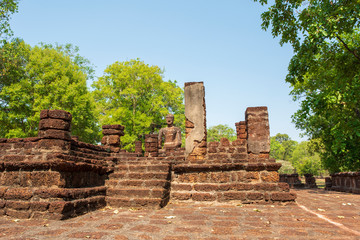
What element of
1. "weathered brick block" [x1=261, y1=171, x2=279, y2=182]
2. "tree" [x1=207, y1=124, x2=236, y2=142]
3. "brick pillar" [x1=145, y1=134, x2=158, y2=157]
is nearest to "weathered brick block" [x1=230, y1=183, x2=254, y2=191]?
"weathered brick block" [x1=261, y1=171, x2=279, y2=182]

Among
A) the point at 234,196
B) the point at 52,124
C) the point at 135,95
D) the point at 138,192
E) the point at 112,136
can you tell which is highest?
the point at 135,95

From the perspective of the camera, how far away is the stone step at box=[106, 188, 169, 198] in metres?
5.31

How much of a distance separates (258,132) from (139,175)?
334cm

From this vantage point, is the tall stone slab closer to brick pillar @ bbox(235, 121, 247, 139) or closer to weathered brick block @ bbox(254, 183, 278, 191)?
weathered brick block @ bbox(254, 183, 278, 191)

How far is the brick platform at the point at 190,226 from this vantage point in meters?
3.10

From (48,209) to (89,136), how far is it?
68.5 feet

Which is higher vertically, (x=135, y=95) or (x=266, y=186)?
(x=135, y=95)

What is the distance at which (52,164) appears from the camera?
441cm

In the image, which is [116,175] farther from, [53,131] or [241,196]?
[241,196]

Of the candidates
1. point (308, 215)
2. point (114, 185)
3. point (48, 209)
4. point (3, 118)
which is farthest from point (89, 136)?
point (308, 215)

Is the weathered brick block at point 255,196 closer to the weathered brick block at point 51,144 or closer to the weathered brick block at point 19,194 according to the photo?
the weathered brick block at point 51,144

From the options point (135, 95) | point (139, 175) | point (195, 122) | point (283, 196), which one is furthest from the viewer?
point (135, 95)

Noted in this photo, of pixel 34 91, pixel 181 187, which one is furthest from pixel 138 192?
pixel 34 91

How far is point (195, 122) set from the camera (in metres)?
6.82
